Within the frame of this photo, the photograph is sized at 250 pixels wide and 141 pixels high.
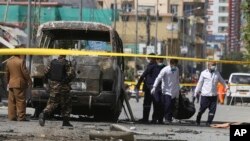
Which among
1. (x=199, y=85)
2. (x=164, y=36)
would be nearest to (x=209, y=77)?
(x=199, y=85)

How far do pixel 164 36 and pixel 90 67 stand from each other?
98.5 metres

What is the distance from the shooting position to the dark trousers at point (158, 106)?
20.1m

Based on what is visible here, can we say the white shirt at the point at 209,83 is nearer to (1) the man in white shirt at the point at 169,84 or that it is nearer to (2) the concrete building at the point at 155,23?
(1) the man in white shirt at the point at 169,84

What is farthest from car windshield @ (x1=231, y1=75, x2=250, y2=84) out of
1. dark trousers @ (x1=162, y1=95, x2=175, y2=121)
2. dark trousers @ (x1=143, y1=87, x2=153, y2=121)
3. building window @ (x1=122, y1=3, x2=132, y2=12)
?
building window @ (x1=122, y1=3, x2=132, y2=12)

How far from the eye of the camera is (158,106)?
20.2 meters

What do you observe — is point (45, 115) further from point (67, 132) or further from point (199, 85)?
point (199, 85)

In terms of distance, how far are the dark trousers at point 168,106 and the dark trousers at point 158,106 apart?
0.17 m

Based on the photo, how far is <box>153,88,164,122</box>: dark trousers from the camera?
66.1ft

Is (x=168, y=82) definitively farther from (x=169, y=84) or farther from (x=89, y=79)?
(x=89, y=79)

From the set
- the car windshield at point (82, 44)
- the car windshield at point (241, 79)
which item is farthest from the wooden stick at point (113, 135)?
the car windshield at point (241, 79)

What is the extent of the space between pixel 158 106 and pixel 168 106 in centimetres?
41

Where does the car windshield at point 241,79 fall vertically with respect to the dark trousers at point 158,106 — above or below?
below

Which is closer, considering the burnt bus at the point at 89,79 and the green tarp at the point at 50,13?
the burnt bus at the point at 89,79

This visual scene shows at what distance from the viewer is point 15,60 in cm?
1848
